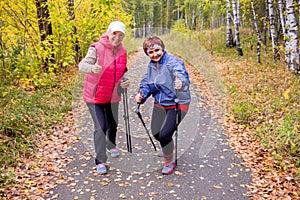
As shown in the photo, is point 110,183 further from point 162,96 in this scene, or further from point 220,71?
point 220,71

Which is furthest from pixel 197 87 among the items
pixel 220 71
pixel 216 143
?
pixel 216 143

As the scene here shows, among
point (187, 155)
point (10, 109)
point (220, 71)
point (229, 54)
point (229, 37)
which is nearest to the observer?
point (187, 155)

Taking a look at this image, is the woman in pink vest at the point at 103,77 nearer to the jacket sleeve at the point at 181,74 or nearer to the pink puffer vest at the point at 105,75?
the pink puffer vest at the point at 105,75

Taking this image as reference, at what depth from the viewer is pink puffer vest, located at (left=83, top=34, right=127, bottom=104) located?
179 inches

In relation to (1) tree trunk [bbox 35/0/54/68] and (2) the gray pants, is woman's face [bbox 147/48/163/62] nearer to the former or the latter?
(2) the gray pants

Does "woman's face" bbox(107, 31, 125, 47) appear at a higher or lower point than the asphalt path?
higher

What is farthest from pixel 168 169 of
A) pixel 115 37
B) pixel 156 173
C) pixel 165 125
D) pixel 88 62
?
pixel 115 37

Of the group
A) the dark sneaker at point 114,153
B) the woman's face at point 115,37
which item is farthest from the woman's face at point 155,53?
the dark sneaker at point 114,153

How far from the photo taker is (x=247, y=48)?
17500 millimetres

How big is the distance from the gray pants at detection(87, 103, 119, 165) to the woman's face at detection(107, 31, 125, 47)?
1051 mm

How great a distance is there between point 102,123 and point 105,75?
797mm

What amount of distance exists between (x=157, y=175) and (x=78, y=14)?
25.5 ft

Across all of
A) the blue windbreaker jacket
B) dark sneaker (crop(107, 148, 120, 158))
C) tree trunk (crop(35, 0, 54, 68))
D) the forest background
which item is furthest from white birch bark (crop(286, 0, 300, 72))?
tree trunk (crop(35, 0, 54, 68))

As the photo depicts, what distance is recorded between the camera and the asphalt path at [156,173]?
4.44 m
